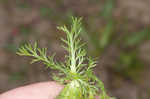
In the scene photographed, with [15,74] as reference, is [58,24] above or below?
above

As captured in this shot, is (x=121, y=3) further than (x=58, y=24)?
Yes

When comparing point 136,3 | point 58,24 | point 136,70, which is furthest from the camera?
point 136,3

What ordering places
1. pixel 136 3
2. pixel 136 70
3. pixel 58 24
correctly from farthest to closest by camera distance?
1. pixel 136 3
2. pixel 58 24
3. pixel 136 70

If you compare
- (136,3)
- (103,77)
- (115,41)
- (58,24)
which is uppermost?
(136,3)

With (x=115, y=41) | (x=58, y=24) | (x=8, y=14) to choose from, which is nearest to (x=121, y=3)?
(x=115, y=41)

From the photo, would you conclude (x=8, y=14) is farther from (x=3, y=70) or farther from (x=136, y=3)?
(x=136, y=3)

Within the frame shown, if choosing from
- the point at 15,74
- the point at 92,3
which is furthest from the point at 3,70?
the point at 92,3

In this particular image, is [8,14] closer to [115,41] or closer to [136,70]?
[115,41]
